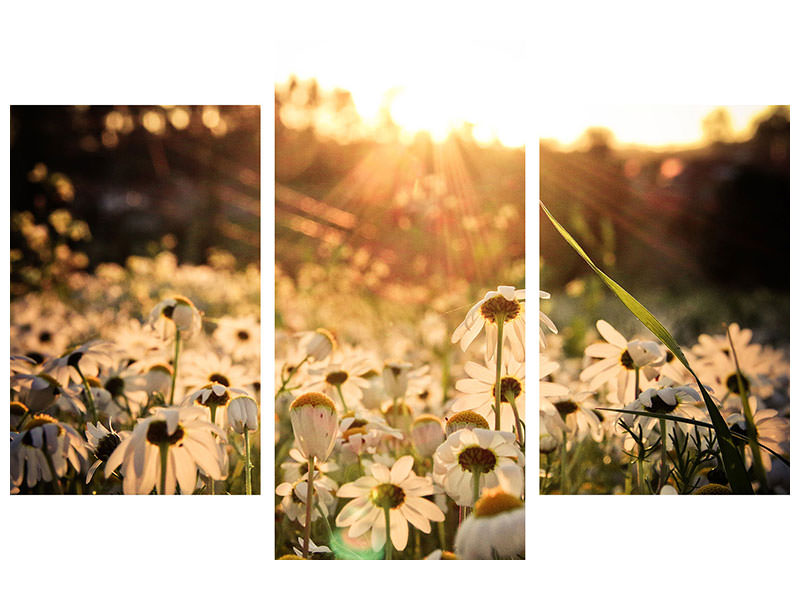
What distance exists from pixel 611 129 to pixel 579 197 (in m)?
0.23

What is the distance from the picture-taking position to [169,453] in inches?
77.2

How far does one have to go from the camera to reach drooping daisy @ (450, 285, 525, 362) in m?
2.00

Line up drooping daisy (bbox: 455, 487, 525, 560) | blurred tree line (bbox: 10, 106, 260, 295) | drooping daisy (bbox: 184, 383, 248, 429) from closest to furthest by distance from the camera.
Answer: drooping daisy (bbox: 455, 487, 525, 560) < drooping daisy (bbox: 184, 383, 248, 429) < blurred tree line (bbox: 10, 106, 260, 295)

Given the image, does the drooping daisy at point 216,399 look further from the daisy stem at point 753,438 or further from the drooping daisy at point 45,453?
the daisy stem at point 753,438

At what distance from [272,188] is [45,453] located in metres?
1.04

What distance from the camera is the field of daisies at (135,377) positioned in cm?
199

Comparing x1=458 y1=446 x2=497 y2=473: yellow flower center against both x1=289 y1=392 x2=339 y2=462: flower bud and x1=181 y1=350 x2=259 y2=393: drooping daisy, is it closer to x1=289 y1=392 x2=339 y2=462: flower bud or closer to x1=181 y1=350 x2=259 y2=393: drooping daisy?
x1=289 y1=392 x2=339 y2=462: flower bud

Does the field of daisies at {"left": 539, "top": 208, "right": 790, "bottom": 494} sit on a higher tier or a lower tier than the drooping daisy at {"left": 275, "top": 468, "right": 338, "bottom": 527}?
higher

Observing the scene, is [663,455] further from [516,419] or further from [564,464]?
[516,419]

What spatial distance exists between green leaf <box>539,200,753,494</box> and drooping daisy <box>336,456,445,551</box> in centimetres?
80

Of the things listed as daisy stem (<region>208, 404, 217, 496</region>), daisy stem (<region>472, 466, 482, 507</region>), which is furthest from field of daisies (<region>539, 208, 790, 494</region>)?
daisy stem (<region>208, 404, 217, 496</region>)

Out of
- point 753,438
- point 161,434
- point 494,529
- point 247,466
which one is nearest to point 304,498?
point 247,466

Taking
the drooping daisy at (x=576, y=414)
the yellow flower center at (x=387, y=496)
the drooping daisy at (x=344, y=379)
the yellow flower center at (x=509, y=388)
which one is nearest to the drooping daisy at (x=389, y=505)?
the yellow flower center at (x=387, y=496)

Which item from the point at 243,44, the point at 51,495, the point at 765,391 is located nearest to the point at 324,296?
the point at 243,44
